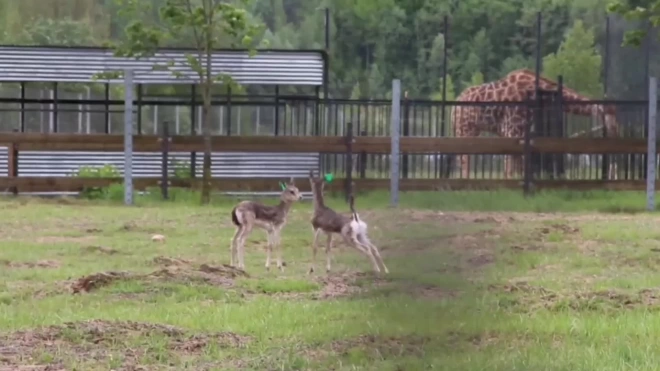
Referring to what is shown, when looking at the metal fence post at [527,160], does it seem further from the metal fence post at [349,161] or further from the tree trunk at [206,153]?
the tree trunk at [206,153]

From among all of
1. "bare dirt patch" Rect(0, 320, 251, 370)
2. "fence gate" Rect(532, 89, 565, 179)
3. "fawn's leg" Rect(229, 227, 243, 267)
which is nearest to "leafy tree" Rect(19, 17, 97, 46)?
"fence gate" Rect(532, 89, 565, 179)

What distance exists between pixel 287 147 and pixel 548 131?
451 cm

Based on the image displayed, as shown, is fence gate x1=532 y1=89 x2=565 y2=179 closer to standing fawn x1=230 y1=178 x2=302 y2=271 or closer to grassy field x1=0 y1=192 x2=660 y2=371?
grassy field x1=0 y1=192 x2=660 y2=371

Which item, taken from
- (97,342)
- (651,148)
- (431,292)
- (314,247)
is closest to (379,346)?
(97,342)

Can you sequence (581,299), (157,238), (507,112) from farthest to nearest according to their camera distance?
(507,112)
(157,238)
(581,299)

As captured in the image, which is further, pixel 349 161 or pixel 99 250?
pixel 349 161

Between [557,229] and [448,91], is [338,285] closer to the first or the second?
[557,229]

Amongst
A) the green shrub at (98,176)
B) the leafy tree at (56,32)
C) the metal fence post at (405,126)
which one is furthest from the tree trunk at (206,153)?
the leafy tree at (56,32)

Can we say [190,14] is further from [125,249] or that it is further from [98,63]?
[125,249]

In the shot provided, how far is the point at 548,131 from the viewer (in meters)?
20.7

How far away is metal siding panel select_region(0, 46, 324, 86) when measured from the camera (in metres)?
21.2

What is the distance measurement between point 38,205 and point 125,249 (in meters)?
6.03

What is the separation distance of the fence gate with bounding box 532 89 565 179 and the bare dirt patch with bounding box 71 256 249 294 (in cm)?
1047

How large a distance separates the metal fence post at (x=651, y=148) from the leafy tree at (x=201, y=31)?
19.8 feet
